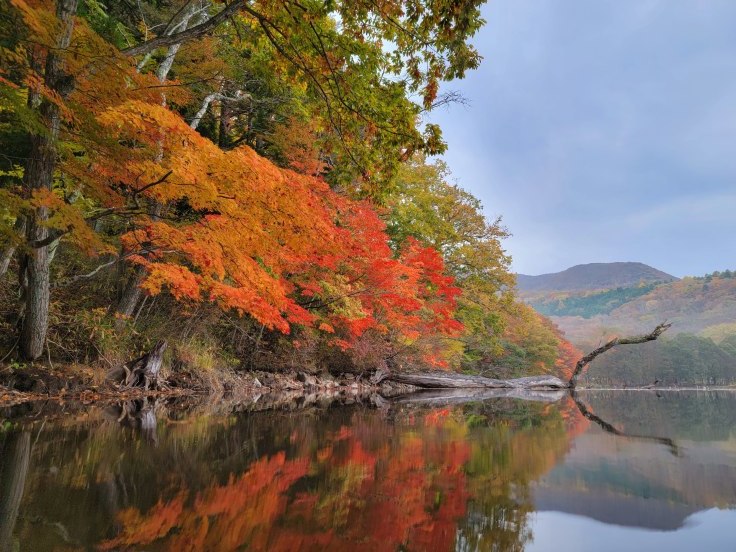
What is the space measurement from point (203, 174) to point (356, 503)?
5.35m

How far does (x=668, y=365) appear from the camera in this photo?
6819 centimetres

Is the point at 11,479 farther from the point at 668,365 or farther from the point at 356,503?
the point at 668,365

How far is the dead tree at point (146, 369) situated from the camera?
854 cm

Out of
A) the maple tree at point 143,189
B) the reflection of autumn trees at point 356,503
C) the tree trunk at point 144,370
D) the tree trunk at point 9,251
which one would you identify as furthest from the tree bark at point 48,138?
the reflection of autumn trees at point 356,503

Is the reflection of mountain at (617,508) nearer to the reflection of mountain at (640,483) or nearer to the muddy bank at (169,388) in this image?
the reflection of mountain at (640,483)

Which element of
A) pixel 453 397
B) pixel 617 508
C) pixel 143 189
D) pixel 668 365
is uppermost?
pixel 143 189

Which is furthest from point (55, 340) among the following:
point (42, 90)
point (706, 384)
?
point (706, 384)

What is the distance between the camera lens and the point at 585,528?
7.20ft

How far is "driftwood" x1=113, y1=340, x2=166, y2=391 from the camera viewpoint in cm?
845

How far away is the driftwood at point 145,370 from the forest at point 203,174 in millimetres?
337

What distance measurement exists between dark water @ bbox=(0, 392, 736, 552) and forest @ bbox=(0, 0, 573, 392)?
10.3ft

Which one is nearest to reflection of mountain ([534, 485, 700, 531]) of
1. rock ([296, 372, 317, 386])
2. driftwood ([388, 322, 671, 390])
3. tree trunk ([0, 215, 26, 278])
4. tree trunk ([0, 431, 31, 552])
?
tree trunk ([0, 431, 31, 552])

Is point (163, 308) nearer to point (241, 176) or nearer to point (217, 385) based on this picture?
point (217, 385)

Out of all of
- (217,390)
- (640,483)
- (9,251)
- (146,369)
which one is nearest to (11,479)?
(640,483)
